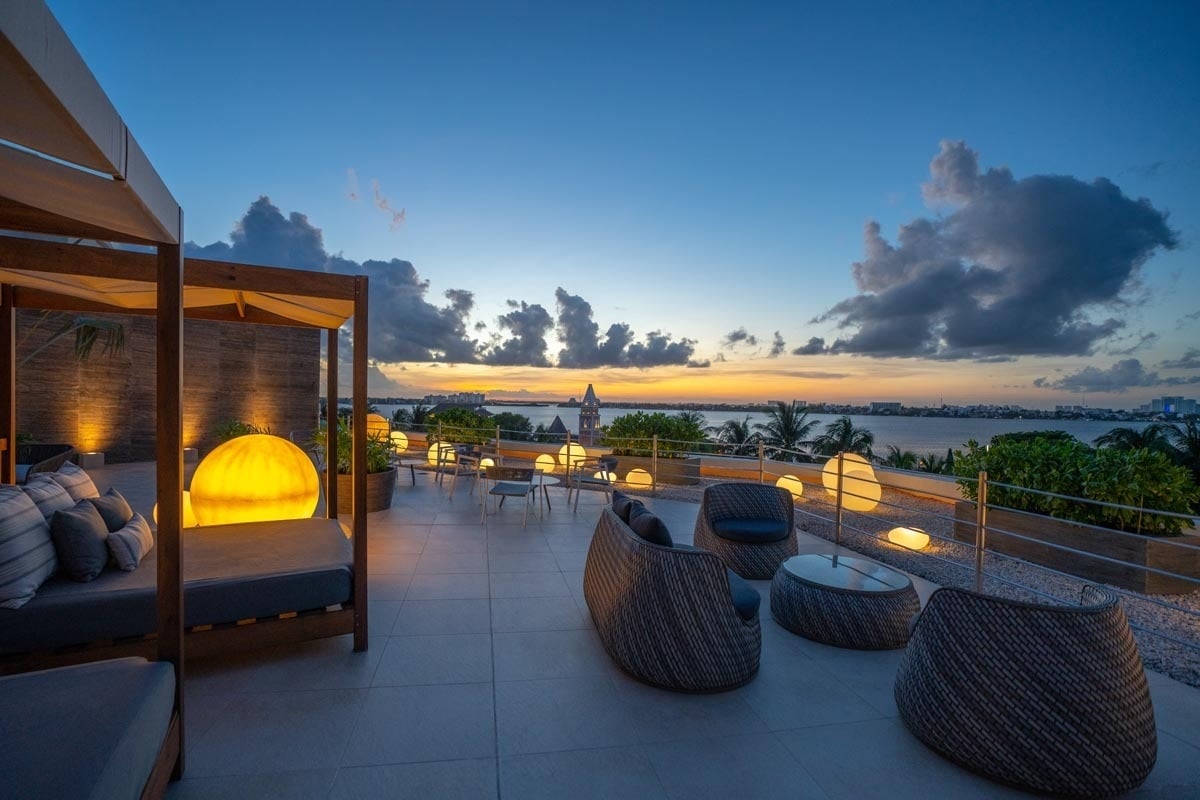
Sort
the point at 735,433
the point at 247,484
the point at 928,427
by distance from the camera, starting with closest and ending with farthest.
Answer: the point at 247,484 → the point at 735,433 → the point at 928,427

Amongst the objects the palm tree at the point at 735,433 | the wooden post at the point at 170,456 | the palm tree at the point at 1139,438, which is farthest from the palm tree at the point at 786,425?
the wooden post at the point at 170,456

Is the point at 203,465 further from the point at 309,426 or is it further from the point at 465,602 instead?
the point at 309,426

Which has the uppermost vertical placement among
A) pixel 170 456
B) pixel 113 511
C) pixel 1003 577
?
pixel 170 456

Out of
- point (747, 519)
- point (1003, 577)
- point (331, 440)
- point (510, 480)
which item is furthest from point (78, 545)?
point (1003, 577)

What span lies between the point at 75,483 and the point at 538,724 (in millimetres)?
3338

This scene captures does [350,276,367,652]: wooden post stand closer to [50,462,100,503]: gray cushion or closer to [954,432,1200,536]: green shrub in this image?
[50,462,100,503]: gray cushion

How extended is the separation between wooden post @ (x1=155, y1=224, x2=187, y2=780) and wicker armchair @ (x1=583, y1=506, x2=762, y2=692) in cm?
181

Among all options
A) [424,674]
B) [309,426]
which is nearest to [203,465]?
[424,674]

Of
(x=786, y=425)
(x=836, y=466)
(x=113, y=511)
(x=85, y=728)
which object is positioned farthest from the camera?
(x=786, y=425)

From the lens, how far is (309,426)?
1252 cm

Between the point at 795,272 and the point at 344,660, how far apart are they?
1052 centimetres

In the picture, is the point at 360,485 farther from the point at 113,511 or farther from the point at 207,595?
the point at 113,511

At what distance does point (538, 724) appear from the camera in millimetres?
2191

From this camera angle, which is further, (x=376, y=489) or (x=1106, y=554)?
(x=376, y=489)
